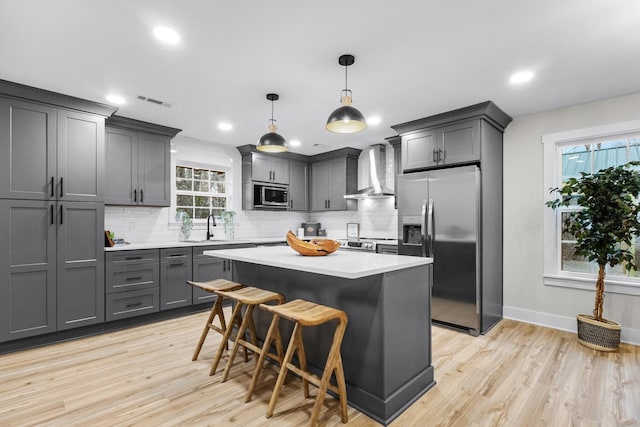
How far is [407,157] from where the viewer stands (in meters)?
4.22

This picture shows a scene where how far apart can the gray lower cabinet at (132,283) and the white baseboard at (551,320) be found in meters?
4.40

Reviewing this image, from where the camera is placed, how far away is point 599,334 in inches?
122

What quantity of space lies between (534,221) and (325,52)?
315 centimetres

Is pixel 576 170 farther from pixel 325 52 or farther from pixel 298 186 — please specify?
pixel 298 186

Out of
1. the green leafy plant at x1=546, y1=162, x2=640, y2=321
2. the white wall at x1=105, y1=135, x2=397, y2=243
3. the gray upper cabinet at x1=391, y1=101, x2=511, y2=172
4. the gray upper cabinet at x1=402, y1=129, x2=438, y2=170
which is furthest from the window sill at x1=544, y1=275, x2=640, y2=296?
the white wall at x1=105, y1=135, x2=397, y2=243

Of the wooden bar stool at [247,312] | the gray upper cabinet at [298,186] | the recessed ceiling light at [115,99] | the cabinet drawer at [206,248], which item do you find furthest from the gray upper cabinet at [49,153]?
the gray upper cabinet at [298,186]

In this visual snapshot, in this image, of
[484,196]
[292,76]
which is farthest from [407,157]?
[292,76]

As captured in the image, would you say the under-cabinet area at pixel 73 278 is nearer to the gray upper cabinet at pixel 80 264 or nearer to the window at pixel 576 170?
the gray upper cabinet at pixel 80 264

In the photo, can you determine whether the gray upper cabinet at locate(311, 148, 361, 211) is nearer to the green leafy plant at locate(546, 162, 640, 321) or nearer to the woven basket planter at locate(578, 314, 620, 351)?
the green leafy plant at locate(546, 162, 640, 321)

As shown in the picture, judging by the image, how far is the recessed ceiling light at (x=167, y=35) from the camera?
220cm

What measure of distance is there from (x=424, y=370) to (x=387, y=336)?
2.04ft

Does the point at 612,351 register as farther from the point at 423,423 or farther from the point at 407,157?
the point at 407,157

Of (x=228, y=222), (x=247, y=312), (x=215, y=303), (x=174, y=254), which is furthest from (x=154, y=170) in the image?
(x=247, y=312)

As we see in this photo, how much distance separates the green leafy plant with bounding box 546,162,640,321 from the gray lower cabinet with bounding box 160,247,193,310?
14.5 ft
